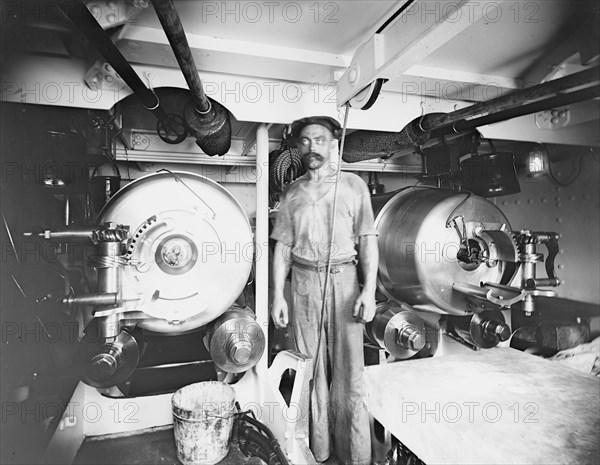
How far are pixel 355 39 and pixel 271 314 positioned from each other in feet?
3.20

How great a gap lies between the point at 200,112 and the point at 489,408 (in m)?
1.19

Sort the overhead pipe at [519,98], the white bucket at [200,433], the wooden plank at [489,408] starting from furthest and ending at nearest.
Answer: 1. the white bucket at [200,433]
2. the overhead pipe at [519,98]
3. the wooden plank at [489,408]

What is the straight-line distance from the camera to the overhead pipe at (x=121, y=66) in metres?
0.72

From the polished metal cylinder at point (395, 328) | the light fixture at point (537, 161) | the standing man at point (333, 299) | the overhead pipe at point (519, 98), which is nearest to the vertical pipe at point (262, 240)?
the standing man at point (333, 299)

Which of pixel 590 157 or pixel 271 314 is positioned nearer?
pixel 590 157

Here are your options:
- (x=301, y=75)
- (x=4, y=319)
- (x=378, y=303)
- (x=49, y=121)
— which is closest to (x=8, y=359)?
(x=4, y=319)

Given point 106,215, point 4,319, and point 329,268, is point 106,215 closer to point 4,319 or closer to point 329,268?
point 4,319

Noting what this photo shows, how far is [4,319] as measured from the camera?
844 millimetres

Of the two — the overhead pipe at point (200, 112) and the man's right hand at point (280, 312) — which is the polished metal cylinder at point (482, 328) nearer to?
the man's right hand at point (280, 312)

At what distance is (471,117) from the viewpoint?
47.0 inches

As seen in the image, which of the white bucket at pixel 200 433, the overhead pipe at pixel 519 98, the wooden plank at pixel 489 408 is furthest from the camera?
the white bucket at pixel 200 433

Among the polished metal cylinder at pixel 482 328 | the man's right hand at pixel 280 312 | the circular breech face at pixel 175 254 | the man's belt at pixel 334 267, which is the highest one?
the circular breech face at pixel 175 254

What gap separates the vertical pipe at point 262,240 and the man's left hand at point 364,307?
338 mm

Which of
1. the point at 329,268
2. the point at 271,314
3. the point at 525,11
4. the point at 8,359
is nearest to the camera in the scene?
the point at 8,359
